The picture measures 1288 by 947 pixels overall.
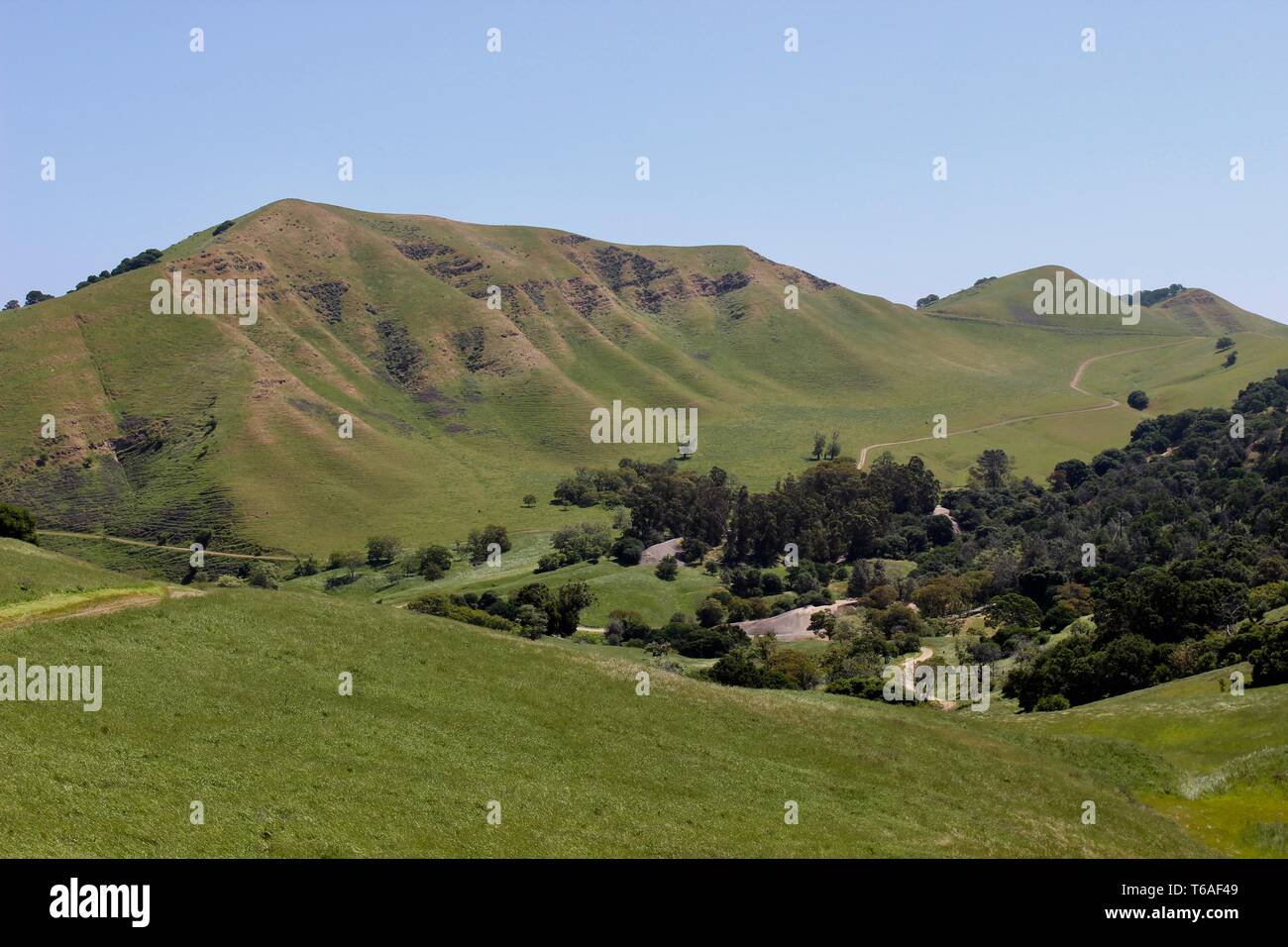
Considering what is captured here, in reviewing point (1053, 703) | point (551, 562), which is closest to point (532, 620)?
point (1053, 703)

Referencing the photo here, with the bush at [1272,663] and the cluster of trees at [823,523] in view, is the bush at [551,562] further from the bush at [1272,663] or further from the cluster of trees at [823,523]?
the bush at [1272,663]

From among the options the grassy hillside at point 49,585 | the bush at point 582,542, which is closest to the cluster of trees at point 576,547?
the bush at point 582,542

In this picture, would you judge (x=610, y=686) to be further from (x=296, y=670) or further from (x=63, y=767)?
(x=63, y=767)

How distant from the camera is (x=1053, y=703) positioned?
71.4 m

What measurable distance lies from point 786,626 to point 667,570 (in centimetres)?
2927

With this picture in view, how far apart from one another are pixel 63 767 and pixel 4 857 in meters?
5.79

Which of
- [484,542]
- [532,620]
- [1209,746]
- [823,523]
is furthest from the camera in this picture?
[823,523]

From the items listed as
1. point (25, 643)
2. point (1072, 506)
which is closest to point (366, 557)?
point (1072, 506)

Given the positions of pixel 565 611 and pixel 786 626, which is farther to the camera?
pixel 786 626

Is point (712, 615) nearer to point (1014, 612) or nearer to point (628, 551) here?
point (628, 551)

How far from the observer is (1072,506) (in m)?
192

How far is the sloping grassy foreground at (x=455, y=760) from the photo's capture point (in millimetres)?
31625

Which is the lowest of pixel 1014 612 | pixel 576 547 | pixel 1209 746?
pixel 1014 612

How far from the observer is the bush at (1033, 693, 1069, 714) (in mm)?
71000
